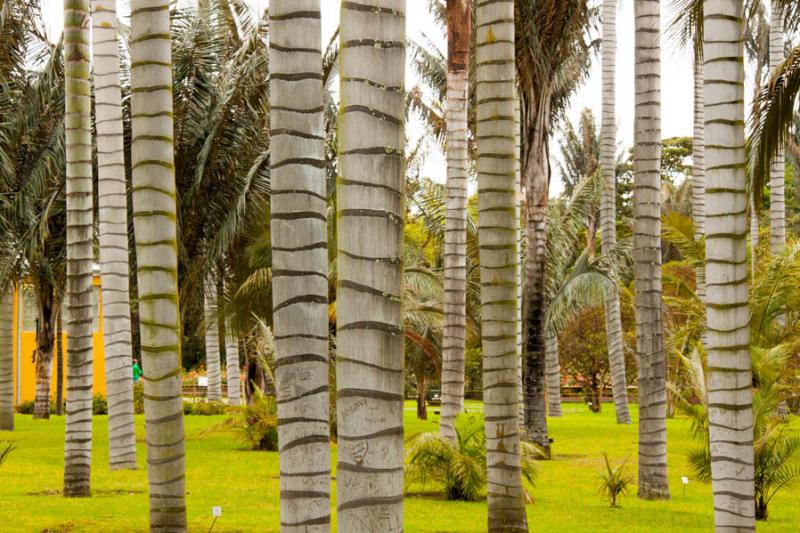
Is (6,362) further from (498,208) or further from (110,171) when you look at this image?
(498,208)

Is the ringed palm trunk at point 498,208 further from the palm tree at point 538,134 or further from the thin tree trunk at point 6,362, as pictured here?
the thin tree trunk at point 6,362

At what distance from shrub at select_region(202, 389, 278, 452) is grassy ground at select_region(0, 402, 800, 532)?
0.47 meters

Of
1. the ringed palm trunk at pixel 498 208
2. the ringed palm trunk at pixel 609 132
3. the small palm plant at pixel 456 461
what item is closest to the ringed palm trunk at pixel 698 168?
the ringed palm trunk at pixel 609 132

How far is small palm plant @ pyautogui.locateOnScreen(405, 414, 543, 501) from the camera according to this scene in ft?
45.6

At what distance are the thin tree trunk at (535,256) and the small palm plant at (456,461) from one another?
237 inches

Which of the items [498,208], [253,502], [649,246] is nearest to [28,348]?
[253,502]

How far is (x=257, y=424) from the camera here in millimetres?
21875

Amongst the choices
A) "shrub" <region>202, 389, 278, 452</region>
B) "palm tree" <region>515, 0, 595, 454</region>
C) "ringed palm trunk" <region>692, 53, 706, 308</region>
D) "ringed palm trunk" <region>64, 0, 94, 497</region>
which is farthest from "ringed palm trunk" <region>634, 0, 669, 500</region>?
"ringed palm trunk" <region>692, 53, 706, 308</region>

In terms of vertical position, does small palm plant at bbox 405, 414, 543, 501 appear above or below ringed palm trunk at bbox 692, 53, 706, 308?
below

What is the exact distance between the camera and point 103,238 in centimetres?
1349

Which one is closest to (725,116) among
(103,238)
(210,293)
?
(103,238)

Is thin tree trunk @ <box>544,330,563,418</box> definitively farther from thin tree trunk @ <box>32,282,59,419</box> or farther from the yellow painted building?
the yellow painted building

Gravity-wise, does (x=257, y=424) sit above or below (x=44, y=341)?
below

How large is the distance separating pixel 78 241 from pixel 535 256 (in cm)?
923
